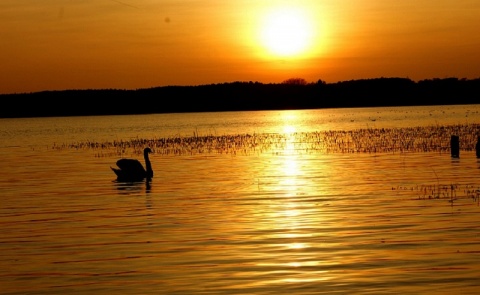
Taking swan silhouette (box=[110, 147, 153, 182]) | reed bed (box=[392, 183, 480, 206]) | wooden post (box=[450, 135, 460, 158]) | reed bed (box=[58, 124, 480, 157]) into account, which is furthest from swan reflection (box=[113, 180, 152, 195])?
reed bed (box=[58, 124, 480, 157])

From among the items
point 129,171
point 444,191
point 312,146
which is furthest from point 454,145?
point 312,146

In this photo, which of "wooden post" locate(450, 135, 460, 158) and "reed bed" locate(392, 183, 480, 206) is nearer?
"reed bed" locate(392, 183, 480, 206)

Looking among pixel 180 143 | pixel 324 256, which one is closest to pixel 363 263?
pixel 324 256

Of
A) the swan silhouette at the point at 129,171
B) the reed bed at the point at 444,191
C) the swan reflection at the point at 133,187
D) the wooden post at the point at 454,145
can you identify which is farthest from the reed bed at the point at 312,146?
the reed bed at the point at 444,191

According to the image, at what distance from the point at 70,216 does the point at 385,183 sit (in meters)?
11.1

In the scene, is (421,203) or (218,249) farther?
(421,203)

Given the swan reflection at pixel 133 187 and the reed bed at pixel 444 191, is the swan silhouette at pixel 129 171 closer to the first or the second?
the swan reflection at pixel 133 187

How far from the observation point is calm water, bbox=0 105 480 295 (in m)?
13.5

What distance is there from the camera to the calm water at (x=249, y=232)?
531 inches

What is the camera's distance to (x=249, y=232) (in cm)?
1827

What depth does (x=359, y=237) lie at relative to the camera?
17219 millimetres

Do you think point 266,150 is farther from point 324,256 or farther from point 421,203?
point 324,256

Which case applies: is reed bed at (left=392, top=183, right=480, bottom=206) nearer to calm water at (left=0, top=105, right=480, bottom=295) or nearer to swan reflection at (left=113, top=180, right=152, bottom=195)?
calm water at (left=0, top=105, right=480, bottom=295)

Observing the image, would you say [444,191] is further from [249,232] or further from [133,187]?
[133,187]
